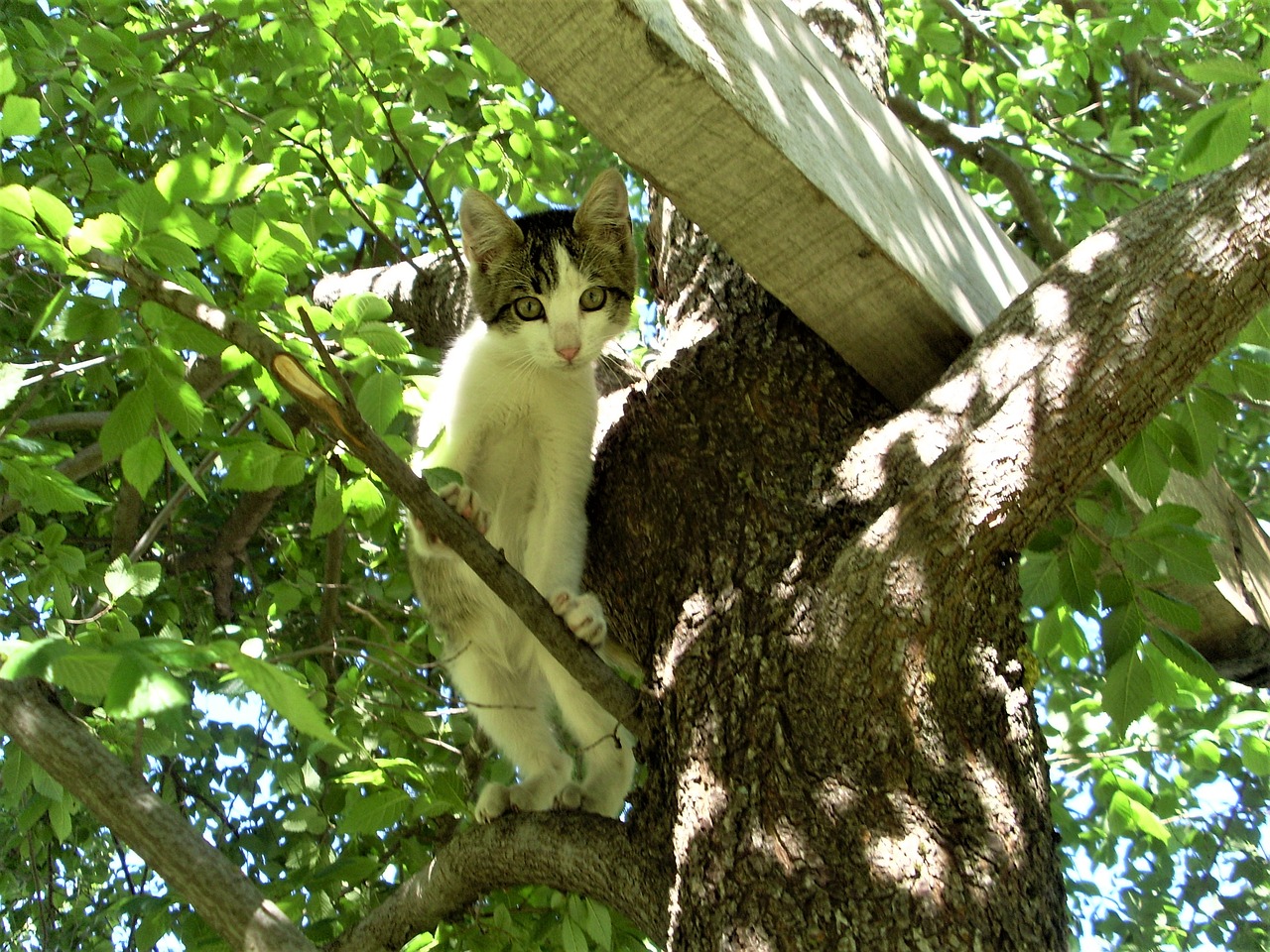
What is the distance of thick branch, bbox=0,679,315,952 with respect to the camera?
2303 mm

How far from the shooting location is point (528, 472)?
315cm

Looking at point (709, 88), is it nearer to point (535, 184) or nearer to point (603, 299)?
point (603, 299)

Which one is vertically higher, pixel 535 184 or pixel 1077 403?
pixel 535 184

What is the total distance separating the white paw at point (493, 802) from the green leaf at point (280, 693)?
1706 mm

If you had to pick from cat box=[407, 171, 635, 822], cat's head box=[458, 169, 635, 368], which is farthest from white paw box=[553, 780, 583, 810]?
cat's head box=[458, 169, 635, 368]

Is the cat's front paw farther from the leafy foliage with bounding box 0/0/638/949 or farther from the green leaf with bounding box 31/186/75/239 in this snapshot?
the green leaf with bounding box 31/186/75/239

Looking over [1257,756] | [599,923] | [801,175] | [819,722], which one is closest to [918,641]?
[819,722]

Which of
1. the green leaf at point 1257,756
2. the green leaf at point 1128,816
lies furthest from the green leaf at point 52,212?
the green leaf at point 1257,756

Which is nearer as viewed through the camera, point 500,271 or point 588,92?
point 588,92

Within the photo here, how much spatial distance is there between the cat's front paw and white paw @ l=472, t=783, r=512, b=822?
1.71ft

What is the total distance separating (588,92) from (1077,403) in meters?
0.98

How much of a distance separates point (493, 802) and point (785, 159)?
1.76m

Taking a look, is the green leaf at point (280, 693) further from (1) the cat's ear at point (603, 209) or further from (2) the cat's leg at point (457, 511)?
(1) the cat's ear at point (603, 209)

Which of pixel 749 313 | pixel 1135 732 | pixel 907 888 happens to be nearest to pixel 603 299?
pixel 749 313
